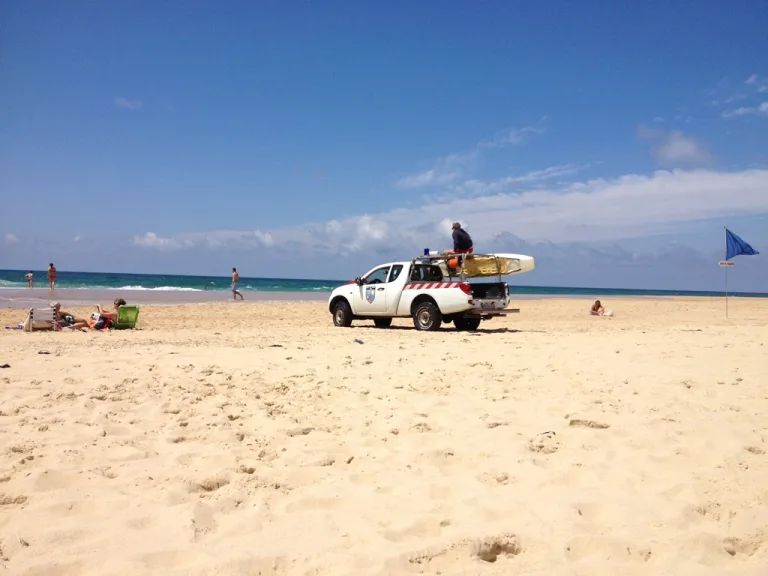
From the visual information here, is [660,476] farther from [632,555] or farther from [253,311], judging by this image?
[253,311]

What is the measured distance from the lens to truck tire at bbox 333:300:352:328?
642 inches

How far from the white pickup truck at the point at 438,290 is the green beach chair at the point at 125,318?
Result: 5504 mm

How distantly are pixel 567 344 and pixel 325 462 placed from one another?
691cm

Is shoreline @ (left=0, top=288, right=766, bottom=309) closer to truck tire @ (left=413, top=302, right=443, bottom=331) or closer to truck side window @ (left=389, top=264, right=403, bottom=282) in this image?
truck side window @ (left=389, top=264, right=403, bottom=282)

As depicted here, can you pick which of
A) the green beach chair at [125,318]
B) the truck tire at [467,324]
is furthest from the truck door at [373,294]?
the green beach chair at [125,318]

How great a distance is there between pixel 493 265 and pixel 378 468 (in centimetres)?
1098

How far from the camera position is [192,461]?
14.3 ft

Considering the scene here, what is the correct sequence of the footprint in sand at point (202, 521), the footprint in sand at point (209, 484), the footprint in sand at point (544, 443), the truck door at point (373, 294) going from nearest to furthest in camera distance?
the footprint in sand at point (202, 521)
the footprint in sand at point (209, 484)
the footprint in sand at point (544, 443)
the truck door at point (373, 294)

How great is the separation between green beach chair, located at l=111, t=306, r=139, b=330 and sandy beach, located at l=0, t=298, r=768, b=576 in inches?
271

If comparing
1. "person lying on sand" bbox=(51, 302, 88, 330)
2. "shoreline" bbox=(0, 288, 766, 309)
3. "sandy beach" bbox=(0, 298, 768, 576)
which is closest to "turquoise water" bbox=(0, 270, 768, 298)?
"shoreline" bbox=(0, 288, 766, 309)

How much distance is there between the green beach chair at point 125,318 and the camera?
14445 millimetres

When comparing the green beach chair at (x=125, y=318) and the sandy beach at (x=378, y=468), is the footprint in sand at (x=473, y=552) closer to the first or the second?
the sandy beach at (x=378, y=468)

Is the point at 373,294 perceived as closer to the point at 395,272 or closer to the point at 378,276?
the point at 378,276

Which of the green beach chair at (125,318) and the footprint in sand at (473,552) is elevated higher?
the green beach chair at (125,318)
